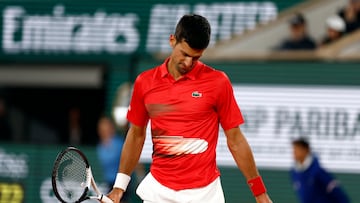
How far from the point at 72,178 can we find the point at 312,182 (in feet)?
18.9

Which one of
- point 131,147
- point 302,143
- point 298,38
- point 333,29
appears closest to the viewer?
point 131,147

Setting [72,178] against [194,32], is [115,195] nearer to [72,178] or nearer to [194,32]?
[72,178]

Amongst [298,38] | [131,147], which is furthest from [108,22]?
[131,147]

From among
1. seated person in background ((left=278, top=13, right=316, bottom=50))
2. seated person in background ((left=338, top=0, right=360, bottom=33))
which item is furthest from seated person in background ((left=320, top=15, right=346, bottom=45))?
seated person in background ((left=278, top=13, right=316, bottom=50))

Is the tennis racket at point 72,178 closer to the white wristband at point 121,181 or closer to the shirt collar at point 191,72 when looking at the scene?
the white wristband at point 121,181

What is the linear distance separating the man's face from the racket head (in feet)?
2.75

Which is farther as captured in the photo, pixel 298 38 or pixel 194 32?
pixel 298 38

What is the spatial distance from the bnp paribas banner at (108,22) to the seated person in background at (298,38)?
50.5 inches

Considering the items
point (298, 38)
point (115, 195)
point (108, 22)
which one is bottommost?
point (108, 22)

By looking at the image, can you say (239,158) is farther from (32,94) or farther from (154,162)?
(32,94)

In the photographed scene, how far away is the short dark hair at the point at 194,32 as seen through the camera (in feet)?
21.0

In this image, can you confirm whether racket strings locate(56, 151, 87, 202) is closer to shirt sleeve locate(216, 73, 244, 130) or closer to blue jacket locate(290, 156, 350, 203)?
shirt sleeve locate(216, 73, 244, 130)

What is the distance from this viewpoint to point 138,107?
684 centimetres

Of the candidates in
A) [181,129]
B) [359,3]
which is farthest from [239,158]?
[359,3]
